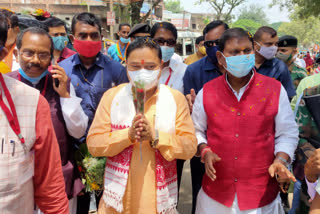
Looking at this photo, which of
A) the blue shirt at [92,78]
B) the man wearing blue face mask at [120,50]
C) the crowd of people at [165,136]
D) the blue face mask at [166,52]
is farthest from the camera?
the man wearing blue face mask at [120,50]

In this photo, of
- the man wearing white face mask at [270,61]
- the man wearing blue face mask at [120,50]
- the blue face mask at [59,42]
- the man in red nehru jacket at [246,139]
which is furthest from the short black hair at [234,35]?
the man wearing blue face mask at [120,50]

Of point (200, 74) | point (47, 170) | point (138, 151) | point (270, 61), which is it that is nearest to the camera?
point (47, 170)

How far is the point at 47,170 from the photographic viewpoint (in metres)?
1.70

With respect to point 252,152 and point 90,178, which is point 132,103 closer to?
point 90,178

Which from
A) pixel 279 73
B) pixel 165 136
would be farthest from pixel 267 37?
pixel 165 136

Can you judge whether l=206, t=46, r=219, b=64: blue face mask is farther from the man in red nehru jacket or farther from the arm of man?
the arm of man

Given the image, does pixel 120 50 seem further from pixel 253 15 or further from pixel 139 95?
pixel 253 15

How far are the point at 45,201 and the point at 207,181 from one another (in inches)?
48.8

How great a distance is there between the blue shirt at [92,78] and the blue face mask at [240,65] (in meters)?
1.09

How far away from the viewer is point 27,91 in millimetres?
1569

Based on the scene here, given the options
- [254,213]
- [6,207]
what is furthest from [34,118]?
[254,213]

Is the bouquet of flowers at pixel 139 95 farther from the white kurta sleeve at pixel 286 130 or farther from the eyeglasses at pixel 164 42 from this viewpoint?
the eyeglasses at pixel 164 42

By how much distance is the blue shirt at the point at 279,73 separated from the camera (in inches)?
128

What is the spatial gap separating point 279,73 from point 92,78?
208 centimetres
